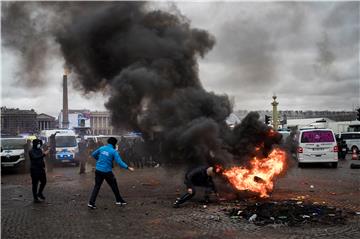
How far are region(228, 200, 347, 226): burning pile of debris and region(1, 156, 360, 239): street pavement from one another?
224mm

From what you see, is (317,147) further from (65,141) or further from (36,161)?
(65,141)

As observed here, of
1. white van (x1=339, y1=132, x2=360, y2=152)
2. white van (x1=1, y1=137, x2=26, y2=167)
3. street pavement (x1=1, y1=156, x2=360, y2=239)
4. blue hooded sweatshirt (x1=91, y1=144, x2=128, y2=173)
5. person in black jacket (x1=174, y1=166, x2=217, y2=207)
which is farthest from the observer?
white van (x1=339, y1=132, x2=360, y2=152)

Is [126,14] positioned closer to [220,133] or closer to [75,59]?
[75,59]

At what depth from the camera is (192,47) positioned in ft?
46.0

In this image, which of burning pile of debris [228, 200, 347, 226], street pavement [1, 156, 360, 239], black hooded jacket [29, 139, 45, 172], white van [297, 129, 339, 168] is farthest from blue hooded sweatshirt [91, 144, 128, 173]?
white van [297, 129, 339, 168]

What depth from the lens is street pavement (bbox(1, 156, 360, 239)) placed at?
749 centimetres

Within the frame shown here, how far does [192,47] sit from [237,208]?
6.34 meters

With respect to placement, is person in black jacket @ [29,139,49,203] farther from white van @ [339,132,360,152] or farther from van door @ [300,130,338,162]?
white van @ [339,132,360,152]

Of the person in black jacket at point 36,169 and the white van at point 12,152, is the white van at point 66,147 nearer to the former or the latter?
the white van at point 12,152

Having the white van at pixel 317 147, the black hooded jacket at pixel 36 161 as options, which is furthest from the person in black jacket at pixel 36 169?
the white van at pixel 317 147

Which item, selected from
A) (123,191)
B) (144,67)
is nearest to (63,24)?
(144,67)

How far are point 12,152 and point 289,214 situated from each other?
1699 cm

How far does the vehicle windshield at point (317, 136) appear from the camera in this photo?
19781 millimetres

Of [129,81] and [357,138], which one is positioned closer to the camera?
[129,81]
